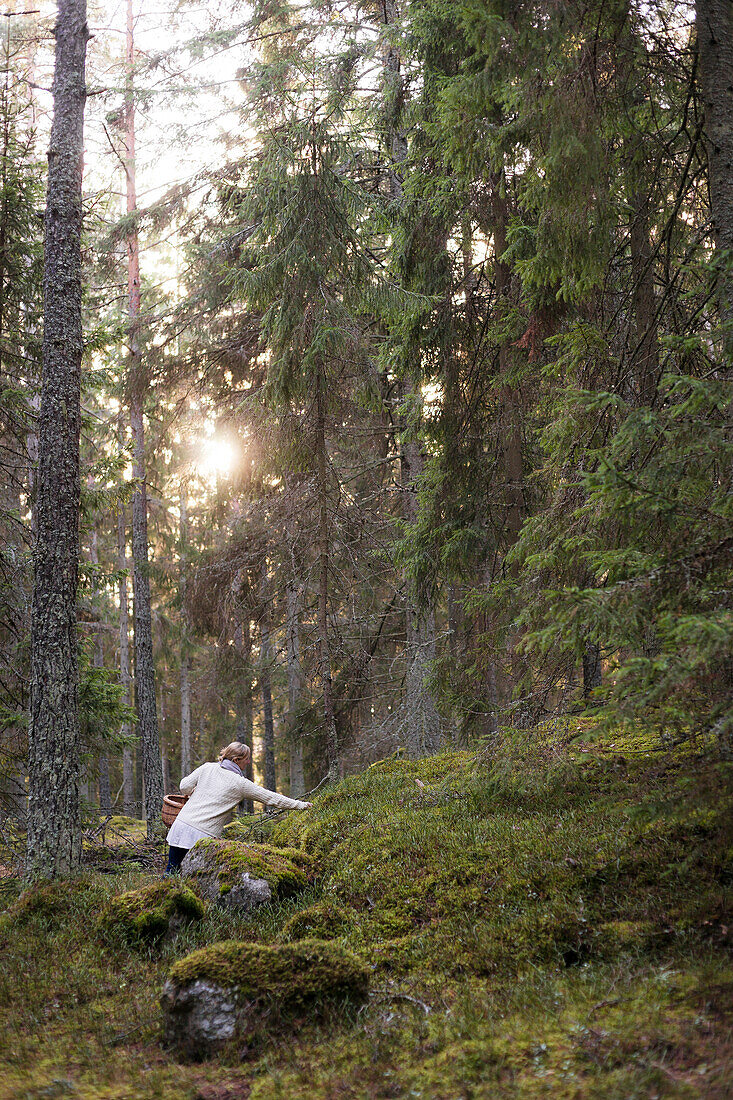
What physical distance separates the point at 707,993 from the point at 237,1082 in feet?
8.04

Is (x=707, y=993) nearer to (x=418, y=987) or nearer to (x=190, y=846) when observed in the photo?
(x=418, y=987)

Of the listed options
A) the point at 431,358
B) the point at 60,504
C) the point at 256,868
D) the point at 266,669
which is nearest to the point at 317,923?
the point at 256,868

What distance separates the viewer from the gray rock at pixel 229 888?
20.1 feet

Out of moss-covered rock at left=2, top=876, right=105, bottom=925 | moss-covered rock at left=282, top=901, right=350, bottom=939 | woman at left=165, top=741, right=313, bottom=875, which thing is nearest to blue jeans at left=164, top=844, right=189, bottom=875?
woman at left=165, top=741, right=313, bottom=875

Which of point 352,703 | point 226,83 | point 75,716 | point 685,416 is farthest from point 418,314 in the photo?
point 226,83

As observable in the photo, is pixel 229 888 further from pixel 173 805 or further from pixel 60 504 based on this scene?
pixel 60 504

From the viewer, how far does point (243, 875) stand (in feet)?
20.7

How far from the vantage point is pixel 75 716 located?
26.0 feet

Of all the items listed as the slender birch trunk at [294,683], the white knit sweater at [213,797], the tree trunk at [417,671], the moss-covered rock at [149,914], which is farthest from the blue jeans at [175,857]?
the tree trunk at [417,671]

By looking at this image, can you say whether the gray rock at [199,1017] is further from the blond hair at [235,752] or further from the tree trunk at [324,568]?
the tree trunk at [324,568]

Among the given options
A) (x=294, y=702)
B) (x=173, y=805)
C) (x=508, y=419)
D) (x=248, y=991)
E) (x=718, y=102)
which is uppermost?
(x=718, y=102)

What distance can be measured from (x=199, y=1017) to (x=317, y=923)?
5.44 feet

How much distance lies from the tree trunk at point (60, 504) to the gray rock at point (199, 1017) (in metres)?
3.95

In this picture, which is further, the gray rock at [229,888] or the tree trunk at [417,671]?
the tree trunk at [417,671]
